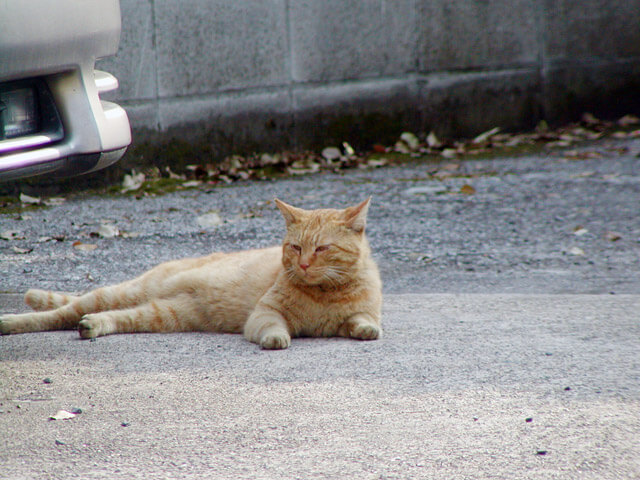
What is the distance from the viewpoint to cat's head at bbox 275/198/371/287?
150 inches

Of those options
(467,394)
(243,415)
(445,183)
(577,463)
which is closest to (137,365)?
(243,415)

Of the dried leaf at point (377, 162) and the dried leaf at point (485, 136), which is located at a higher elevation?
the dried leaf at point (485, 136)

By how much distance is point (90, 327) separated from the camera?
3.79 meters

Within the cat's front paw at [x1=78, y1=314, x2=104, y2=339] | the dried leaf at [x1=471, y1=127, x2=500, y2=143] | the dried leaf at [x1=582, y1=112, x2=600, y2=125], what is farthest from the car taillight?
the dried leaf at [x1=582, y1=112, x2=600, y2=125]

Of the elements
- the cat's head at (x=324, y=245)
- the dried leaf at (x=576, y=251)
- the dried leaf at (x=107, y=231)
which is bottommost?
the dried leaf at (x=576, y=251)

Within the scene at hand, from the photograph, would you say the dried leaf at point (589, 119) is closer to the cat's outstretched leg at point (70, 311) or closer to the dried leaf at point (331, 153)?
the dried leaf at point (331, 153)

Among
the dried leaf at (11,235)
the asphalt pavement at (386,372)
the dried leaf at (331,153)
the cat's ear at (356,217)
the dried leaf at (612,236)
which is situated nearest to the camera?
the asphalt pavement at (386,372)

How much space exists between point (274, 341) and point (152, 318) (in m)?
0.76

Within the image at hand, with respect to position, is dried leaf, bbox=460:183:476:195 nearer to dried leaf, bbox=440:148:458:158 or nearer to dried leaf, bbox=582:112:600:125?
dried leaf, bbox=440:148:458:158

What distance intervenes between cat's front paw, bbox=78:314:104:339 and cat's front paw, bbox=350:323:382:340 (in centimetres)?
118

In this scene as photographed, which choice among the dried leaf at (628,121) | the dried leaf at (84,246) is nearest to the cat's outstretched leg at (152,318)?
the dried leaf at (84,246)

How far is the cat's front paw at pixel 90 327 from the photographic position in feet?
12.4

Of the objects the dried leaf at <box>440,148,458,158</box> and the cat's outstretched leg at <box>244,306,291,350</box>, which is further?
the dried leaf at <box>440,148,458,158</box>

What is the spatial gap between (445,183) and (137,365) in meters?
4.81
